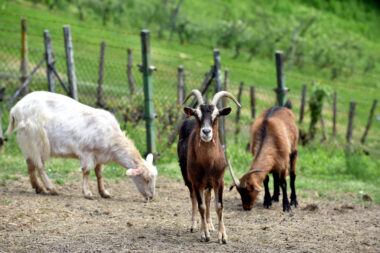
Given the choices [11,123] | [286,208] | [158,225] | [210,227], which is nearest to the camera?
[210,227]

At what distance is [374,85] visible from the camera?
3631 cm

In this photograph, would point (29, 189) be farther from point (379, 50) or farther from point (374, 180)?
point (379, 50)

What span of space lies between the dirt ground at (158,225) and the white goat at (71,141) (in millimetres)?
331

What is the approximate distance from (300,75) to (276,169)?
2730 cm

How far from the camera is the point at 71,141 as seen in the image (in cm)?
769

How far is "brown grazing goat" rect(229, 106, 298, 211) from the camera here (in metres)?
7.24

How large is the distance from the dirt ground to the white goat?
1.09 ft

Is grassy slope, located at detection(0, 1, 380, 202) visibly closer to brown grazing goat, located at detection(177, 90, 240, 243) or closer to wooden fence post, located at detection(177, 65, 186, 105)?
wooden fence post, located at detection(177, 65, 186, 105)

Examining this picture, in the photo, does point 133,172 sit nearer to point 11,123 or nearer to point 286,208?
point 11,123

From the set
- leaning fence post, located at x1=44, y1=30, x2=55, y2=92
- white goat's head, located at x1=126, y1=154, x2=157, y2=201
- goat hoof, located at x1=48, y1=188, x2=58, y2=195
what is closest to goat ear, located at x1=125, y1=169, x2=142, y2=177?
white goat's head, located at x1=126, y1=154, x2=157, y2=201

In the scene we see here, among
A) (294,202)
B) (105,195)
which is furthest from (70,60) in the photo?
(294,202)

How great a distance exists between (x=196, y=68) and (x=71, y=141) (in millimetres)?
18510

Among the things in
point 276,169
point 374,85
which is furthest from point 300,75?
point 276,169

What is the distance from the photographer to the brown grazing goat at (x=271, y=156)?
7.24m
